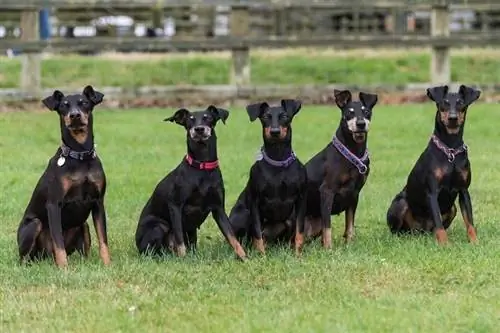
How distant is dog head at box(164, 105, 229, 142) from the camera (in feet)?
22.3

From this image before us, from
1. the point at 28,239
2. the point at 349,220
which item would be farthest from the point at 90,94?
the point at 349,220

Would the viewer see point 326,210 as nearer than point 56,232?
No

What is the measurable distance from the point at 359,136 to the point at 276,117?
0.65 metres

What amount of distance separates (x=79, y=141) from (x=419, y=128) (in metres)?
7.12

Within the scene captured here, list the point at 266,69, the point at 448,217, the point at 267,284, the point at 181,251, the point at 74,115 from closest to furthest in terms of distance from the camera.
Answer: the point at 267,284 < the point at 74,115 < the point at 181,251 < the point at 448,217 < the point at 266,69

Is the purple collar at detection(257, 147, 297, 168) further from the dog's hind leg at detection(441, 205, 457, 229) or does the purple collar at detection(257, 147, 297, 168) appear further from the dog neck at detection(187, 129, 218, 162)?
the dog's hind leg at detection(441, 205, 457, 229)

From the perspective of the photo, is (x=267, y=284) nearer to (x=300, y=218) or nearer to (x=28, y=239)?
(x=300, y=218)

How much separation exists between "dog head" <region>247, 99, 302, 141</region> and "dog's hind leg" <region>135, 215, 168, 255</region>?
3.35 ft

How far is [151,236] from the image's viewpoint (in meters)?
6.98

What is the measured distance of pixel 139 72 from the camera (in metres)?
17.1

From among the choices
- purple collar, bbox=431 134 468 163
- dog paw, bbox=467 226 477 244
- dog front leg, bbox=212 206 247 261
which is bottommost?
dog paw, bbox=467 226 477 244

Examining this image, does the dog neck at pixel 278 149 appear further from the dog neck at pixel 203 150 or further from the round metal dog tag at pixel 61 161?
the round metal dog tag at pixel 61 161

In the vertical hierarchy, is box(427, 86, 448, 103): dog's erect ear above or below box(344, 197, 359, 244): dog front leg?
above

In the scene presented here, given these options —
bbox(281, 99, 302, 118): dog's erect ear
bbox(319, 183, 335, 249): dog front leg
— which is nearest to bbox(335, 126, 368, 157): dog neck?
bbox(319, 183, 335, 249): dog front leg
